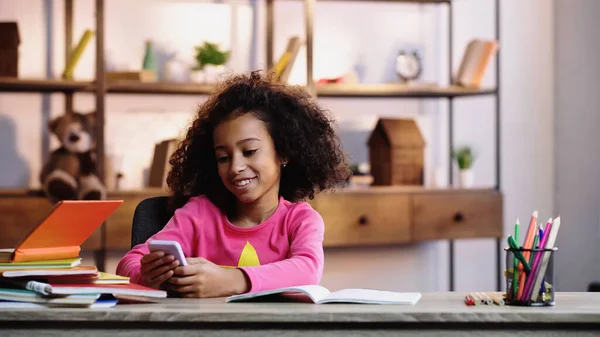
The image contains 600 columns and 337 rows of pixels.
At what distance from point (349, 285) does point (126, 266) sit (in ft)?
8.34

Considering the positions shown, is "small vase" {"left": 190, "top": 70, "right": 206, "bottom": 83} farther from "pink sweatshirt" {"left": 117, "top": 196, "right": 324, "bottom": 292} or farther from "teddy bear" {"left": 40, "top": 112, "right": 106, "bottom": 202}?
"pink sweatshirt" {"left": 117, "top": 196, "right": 324, "bottom": 292}

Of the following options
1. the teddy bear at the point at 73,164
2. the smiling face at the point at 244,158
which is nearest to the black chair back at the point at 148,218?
the smiling face at the point at 244,158

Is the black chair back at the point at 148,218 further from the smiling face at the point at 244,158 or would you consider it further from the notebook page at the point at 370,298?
the notebook page at the point at 370,298

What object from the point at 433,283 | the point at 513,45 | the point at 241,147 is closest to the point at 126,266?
the point at 241,147

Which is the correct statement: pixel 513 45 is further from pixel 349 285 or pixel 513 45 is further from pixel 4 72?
pixel 4 72

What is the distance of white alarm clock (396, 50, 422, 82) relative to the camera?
13.0ft

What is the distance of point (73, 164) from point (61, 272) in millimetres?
Result: 2221

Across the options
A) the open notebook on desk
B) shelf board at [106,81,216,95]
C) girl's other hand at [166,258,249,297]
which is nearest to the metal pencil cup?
the open notebook on desk

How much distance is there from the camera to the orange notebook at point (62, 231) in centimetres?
133

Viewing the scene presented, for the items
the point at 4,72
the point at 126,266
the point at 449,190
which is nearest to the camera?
the point at 126,266

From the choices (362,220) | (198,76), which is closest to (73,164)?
(198,76)

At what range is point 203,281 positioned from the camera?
145 cm

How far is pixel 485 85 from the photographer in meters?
4.33

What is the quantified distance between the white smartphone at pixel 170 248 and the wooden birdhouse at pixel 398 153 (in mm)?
2467
